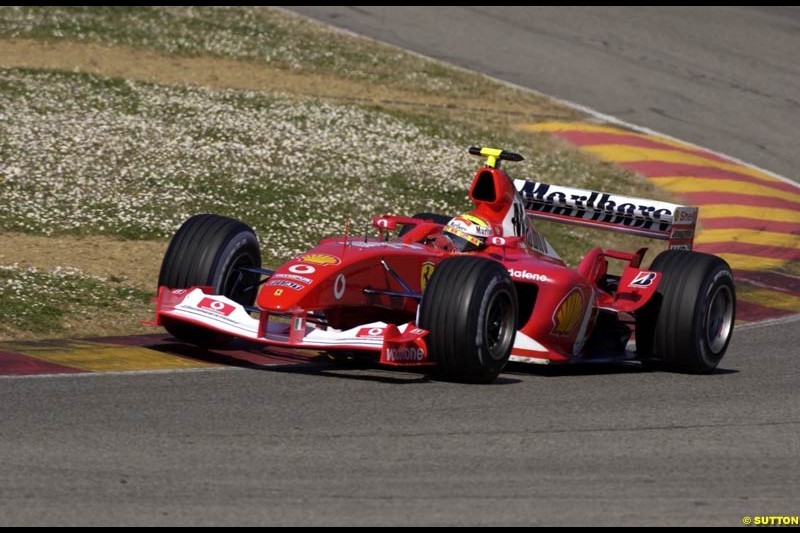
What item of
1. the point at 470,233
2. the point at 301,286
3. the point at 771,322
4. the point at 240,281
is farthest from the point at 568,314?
the point at 771,322

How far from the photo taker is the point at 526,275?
30.8 feet

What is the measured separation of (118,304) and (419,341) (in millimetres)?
3321

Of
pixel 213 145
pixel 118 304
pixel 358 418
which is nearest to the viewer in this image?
pixel 358 418

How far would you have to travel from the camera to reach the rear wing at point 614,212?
1025 cm

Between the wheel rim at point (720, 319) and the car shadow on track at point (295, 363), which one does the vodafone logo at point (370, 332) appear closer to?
the car shadow on track at point (295, 363)

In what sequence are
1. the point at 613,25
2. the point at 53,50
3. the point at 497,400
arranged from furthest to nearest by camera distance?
the point at 613,25 → the point at 53,50 → the point at 497,400

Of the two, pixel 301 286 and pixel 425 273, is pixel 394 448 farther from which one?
pixel 425 273

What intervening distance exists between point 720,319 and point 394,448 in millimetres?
3893

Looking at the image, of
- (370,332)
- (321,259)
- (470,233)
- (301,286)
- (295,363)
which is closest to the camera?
(370,332)

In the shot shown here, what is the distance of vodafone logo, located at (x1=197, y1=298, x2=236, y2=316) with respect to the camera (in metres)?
8.62

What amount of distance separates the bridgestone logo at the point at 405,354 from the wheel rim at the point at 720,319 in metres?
2.50

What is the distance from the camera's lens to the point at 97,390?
795cm

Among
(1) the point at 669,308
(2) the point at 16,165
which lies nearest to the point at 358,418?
(1) the point at 669,308

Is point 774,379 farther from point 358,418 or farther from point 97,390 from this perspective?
point 97,390
